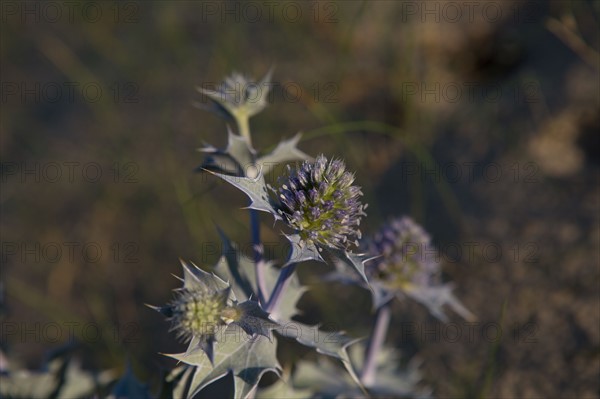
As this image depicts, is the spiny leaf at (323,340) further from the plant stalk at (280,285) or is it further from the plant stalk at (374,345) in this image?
the plant stalk at (374,345)

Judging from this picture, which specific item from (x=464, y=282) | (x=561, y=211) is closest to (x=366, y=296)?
(x=464, y=282)

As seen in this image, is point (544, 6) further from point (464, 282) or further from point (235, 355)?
point (235, 355)

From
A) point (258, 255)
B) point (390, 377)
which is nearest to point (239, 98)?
point (258, 255)

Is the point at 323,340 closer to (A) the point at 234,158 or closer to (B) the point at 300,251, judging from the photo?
(B) the point at 300,251

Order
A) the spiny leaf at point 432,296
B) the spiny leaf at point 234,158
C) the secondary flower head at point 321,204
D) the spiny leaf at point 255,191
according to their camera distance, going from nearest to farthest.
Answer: the spiny leaf at point 255,191 → the secondary flower head at point 321,204 → the spiny leaf at point 234,158 → the spiny leaf at point 432,296

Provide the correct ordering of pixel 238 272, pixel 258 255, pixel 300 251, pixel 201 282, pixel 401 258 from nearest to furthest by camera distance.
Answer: pixel 300 251, pixel 201 282, pixel 258 255, pixel 238 272, pixel 401 258

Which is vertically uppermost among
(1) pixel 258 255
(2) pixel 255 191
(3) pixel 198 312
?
(2) pixel 255 191

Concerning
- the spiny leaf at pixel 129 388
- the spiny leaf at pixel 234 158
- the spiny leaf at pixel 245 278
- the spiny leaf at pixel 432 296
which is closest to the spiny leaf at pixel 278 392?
A: the spiny leaf at pixel 245 278
